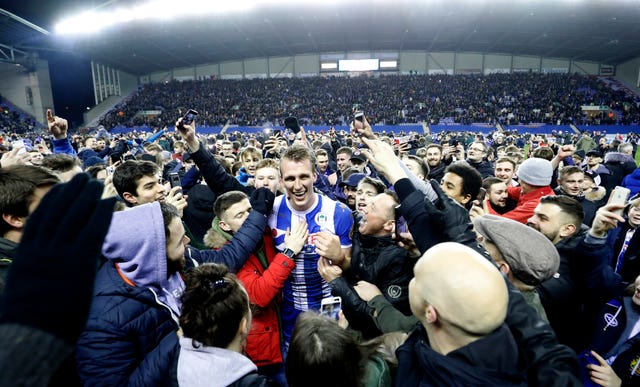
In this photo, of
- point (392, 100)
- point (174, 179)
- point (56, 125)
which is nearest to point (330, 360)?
point (56, 125)

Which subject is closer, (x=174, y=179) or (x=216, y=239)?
(x=216, y=239)

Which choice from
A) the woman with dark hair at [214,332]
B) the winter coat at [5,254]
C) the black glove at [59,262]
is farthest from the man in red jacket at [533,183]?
the winter coat at [5,254]

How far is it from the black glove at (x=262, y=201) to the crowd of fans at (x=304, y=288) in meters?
0.02

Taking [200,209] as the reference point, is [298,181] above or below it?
above

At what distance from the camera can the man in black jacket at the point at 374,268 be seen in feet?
6.61

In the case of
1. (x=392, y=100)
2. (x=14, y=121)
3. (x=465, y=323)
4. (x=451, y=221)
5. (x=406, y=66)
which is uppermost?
(x=406, y=66)

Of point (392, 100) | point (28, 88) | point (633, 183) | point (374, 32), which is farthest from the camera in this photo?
point (392, 100)

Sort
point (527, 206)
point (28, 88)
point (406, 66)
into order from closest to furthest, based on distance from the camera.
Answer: point (527, 206) < point (28, 88) < point (406, 66)

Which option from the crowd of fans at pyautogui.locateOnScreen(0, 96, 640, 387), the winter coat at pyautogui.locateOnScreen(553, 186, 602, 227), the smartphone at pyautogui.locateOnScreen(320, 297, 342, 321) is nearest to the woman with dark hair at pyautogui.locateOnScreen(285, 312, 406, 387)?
the crowd of fans at pyautogui.locateOnScreen(0, 96, 640, 387)

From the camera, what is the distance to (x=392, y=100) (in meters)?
32.8

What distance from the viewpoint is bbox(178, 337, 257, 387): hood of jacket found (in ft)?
4.35

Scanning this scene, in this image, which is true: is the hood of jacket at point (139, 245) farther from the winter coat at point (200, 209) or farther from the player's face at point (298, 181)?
the winter coat at point (200, 209)

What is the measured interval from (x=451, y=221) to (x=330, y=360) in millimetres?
899

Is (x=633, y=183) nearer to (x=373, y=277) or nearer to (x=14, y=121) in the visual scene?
(x=373, y=277)
